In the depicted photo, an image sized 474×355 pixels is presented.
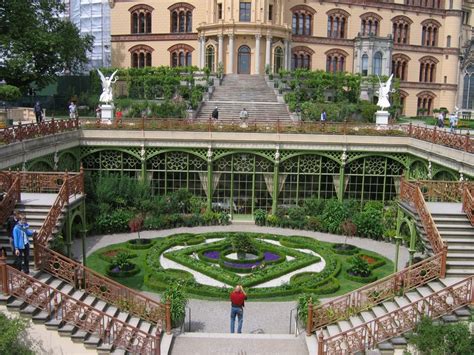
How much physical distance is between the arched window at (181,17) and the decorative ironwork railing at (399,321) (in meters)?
43.7

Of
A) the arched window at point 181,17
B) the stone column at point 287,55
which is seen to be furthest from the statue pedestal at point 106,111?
the arched window at point 181,17

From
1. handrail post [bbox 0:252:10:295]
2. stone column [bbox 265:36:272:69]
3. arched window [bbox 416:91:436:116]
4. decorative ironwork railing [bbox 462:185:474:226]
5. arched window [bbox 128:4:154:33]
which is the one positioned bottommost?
handrail post [bbox 0:252:10:295]

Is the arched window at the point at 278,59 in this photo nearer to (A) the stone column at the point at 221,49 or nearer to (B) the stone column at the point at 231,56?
(B) the stone column at the point at 231,56

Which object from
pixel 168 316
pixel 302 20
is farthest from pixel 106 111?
pixel 302 20

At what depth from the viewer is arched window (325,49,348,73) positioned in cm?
5416

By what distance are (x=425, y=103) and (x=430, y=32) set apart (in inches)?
308

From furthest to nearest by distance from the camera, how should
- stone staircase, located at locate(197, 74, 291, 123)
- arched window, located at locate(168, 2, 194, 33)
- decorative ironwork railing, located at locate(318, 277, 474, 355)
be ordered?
1. arched window, located at locate(168, 2, 194, 33)
2. stone staircase, located at locate(197, 74, 291, 123)
3. decorative ironwork railing, located at locate(318, 277, 474, 355)

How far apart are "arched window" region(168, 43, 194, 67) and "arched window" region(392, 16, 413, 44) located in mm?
22291

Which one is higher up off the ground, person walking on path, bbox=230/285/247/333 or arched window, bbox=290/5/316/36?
arched window, bbox=290/5/316/36

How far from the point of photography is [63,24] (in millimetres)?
41125

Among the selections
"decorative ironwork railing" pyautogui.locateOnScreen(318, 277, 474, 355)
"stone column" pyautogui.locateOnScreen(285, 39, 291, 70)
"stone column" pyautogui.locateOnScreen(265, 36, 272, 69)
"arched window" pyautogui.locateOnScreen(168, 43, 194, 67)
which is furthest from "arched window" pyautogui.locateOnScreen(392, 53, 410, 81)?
"decorative ironwork railing" pyautogui.locateOnScreen(318, 277, 474, 355)

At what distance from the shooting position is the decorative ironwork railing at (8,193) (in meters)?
14.3

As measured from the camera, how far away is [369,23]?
55.6 meters

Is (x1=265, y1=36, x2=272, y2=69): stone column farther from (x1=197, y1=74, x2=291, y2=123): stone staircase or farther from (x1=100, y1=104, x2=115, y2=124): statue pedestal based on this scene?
(x1=100, y1=104, x2=115, y2=124): statue pedestal
